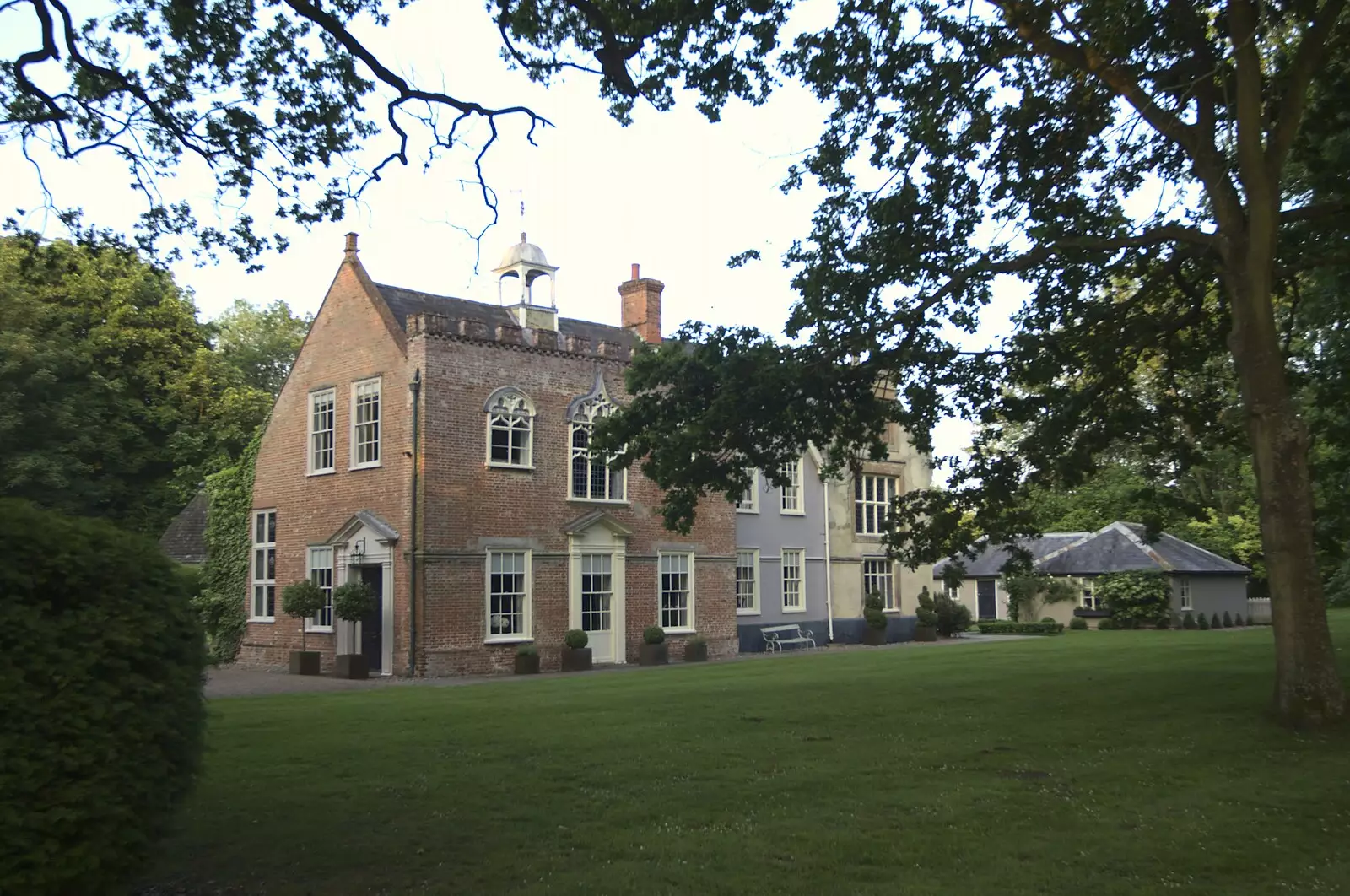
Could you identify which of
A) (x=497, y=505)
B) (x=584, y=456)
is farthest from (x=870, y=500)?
(x=497, y=505)

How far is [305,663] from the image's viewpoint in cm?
2733

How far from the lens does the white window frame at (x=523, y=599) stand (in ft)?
90.0

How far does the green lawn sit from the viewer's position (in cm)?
722

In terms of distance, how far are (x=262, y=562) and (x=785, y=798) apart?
25643mm

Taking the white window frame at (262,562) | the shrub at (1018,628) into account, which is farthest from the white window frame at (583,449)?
the shrub at (1018,628)

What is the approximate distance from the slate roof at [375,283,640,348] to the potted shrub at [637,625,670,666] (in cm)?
757

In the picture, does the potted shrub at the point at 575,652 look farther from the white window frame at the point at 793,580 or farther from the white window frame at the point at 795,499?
the white window frame at the point at 795,499

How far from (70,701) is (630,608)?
25175 mm

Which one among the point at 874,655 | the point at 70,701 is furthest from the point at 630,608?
the point at 70,701

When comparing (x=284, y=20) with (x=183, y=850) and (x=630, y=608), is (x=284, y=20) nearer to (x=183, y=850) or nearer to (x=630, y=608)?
(x=183, y=850)

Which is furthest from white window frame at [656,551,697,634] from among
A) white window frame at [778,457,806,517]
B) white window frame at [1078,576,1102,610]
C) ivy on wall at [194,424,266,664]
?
white window frame at [1078,576,1102,610]

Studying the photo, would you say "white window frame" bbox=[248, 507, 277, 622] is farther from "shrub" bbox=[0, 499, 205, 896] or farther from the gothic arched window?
"shrub" bbox=[0, 499, 205, 896]

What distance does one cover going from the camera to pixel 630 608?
30531 millimetres

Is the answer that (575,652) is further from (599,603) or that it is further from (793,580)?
(793,580)
